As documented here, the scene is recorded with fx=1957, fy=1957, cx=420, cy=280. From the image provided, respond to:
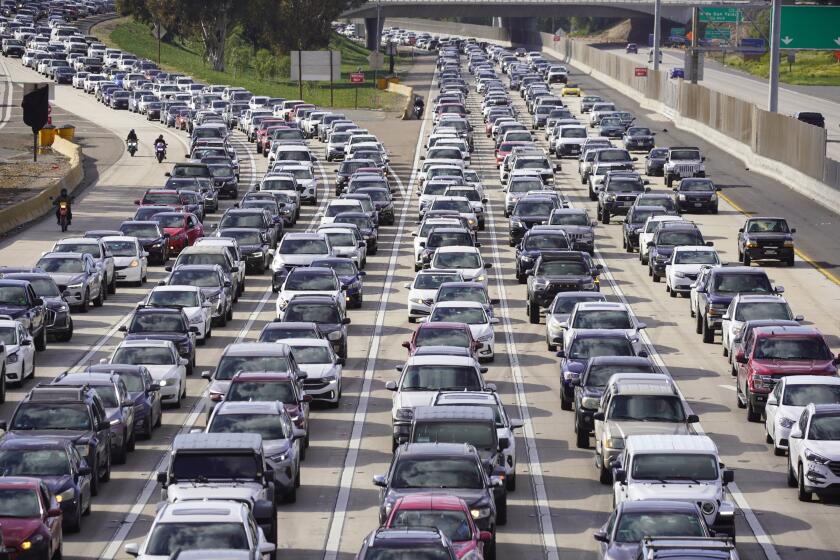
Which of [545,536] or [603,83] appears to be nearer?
[545,536]

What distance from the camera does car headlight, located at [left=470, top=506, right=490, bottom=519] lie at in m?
23.9

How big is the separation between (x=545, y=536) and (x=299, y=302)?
15.2 metres

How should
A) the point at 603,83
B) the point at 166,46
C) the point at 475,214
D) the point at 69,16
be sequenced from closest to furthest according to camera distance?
1. the point at 475,214
2. the point at 603,83
3. the point at 166,46
4. the point at 69,16

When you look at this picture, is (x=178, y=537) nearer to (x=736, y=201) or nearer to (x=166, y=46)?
(x=736, y=201)

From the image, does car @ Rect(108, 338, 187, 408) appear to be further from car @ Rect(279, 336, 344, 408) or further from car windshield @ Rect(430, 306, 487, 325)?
car windshield @ Rect(430, 306, 487, 325)

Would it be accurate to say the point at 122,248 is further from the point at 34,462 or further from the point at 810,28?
the point at 810,28

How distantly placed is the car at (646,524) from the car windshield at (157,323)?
57.1ft

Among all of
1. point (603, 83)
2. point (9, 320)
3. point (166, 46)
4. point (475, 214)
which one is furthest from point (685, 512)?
point (166, 46)

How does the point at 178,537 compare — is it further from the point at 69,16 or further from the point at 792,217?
the point at 69,16

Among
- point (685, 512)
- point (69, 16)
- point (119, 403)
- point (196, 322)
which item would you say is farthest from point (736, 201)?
point (69, 16)

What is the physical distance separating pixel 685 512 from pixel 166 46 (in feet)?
524

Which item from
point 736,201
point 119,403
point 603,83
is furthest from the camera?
point 603,83

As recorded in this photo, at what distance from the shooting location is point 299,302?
4019 centimetres

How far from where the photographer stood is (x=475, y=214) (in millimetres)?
62188
